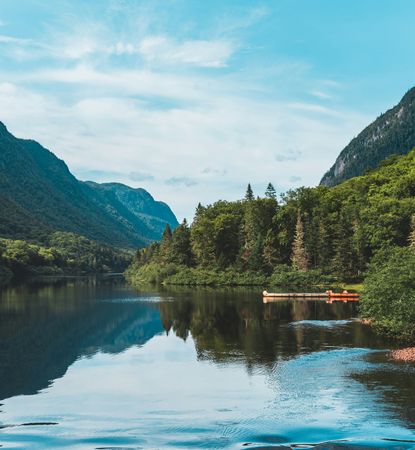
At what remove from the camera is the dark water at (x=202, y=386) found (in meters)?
21.1

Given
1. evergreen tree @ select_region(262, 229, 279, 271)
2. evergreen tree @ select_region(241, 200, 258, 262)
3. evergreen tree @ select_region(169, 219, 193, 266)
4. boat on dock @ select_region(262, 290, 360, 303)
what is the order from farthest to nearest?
evergreen tree @ select_region(169, 219, 193, 266) < evergreen tree @ select_region(241, 200, 258, 262) < evergreen tree @ select_region(262, 229, 279, 271) < boat on dock @ select_region(262, 290, 360, 303)

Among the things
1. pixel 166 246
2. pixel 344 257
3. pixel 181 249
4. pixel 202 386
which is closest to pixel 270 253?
pixel 344 257

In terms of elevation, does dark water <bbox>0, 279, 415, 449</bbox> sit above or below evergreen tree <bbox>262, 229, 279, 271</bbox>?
below

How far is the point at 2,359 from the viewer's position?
122 ft

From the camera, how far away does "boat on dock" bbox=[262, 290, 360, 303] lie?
83.2 meters

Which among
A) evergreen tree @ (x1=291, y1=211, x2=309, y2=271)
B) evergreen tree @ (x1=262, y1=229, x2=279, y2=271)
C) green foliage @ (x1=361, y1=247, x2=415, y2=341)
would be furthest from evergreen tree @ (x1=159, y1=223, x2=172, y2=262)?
green foliage @ (x1=361, y1=247, x2=415, y2=341)

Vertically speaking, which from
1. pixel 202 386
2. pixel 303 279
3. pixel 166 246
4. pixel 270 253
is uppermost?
pixel 166 246

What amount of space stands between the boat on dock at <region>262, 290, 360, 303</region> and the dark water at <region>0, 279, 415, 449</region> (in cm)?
2670

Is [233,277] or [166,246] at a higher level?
[166,246]

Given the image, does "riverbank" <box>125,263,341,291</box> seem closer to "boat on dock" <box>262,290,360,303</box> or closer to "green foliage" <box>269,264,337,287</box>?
"green foliage" <box>269,264,337,287</box>

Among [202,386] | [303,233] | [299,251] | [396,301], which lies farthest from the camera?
[303,233]

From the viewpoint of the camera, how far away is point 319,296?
88125 mm

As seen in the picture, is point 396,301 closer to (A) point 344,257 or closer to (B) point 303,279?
(B) point 303,279

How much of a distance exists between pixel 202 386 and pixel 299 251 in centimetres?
8861
